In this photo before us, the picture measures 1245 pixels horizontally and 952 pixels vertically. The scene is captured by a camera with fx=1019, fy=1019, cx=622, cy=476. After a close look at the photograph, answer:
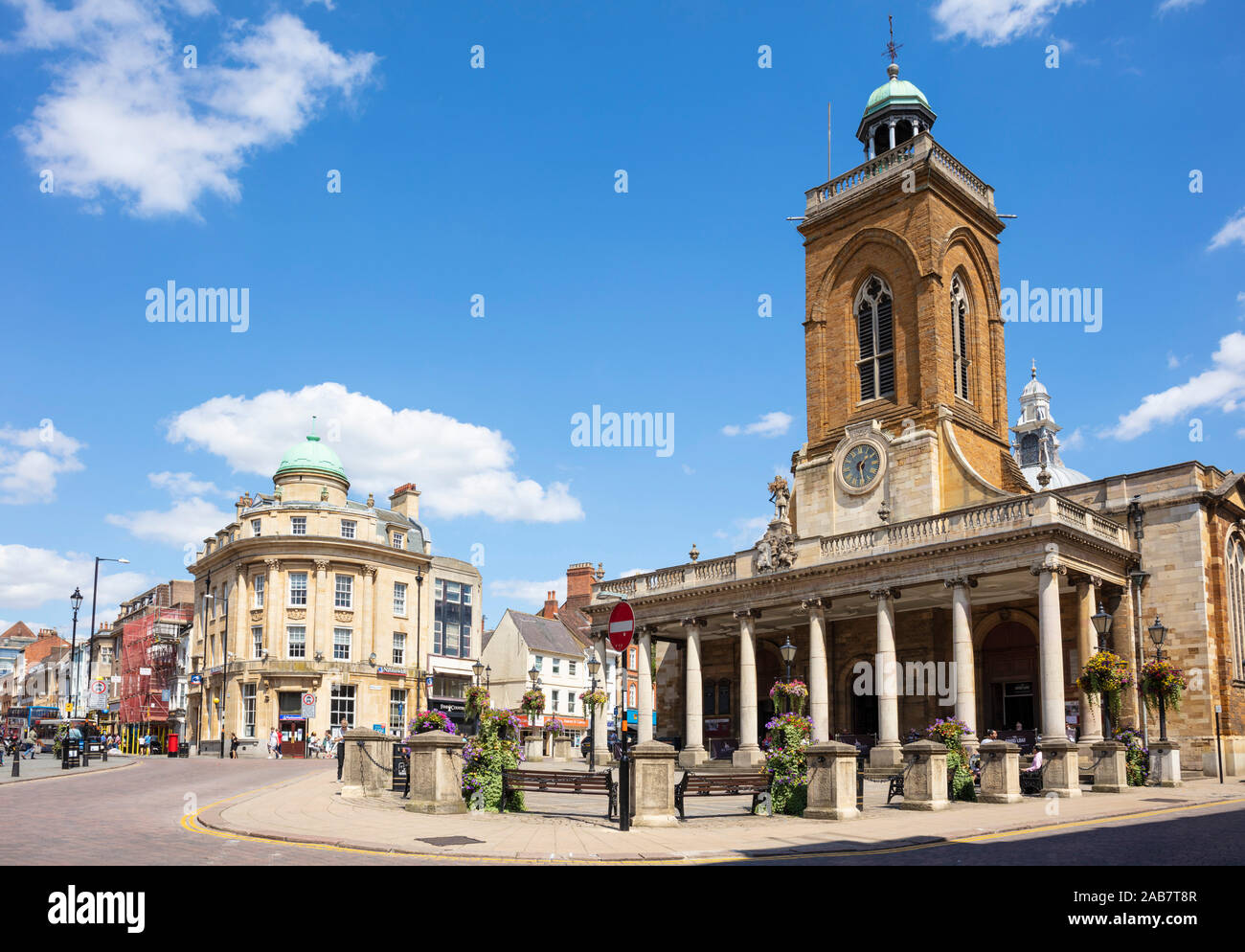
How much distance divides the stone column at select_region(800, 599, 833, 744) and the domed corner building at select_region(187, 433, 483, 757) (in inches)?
1079

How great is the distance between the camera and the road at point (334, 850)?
11.9 m

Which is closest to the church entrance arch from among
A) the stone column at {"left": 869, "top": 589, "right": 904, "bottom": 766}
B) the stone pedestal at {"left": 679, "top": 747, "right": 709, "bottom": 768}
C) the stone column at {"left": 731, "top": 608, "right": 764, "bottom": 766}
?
the stone column at {"left": 869, "top": 589, "right": 904, "bottom": 766}

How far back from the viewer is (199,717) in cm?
6500

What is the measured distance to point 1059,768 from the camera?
82.0 feet

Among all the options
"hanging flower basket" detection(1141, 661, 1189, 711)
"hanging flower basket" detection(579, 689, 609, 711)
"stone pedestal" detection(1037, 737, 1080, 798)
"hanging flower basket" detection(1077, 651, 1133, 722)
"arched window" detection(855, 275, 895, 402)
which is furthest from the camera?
"arched window" detection(855, 275, 895, 402)

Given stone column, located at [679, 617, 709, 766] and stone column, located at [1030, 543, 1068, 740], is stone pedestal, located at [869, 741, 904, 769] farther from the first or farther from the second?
stone column, located at [679, 617, 709, 766]

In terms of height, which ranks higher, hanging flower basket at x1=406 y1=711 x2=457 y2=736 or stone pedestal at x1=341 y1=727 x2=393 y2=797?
hanging flower basket at x1=406 y1=711 x2=457 y2=736

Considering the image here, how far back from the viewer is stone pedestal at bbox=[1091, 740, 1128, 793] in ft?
84.4

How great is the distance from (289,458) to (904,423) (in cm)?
4156

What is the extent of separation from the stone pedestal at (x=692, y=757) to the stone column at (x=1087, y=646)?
15.1 metres

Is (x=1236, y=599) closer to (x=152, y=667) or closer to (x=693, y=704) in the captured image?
(x=693, y=704)

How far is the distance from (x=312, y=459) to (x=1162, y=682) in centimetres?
5162
